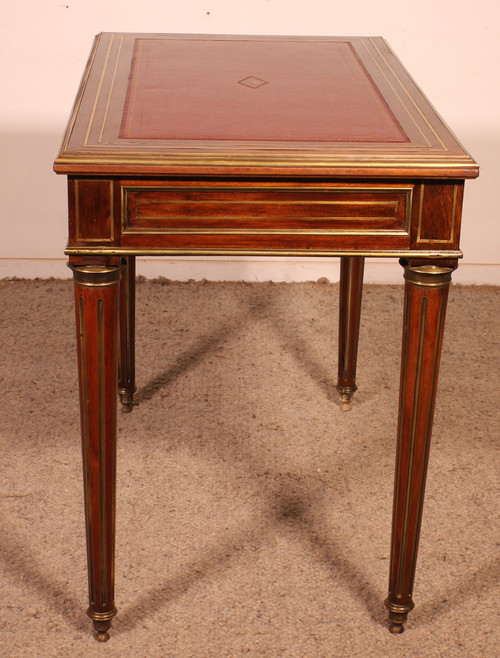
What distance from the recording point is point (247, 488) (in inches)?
88.7

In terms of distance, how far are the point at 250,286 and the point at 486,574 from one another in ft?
4.71

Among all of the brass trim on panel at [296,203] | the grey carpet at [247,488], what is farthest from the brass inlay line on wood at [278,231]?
the grey carpet at [247,488]

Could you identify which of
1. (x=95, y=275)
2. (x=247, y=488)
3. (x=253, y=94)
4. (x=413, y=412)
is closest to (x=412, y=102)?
(x=253, y=94)

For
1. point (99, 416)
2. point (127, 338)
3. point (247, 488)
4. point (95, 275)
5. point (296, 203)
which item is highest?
point (296, 203)

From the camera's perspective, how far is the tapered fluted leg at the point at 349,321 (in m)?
2.38

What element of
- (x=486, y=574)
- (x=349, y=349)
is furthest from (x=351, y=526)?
(x=349, y=349)

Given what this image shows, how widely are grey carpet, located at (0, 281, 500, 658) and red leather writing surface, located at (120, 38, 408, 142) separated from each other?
0.86 m

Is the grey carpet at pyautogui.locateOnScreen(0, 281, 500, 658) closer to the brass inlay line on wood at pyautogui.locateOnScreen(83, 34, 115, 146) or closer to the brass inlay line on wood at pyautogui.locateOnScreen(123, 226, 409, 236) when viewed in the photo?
the brass inlay line on wood at pyautogui.locateOnScreen(123, 226, 409, 236)

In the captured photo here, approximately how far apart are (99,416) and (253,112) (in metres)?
0.56

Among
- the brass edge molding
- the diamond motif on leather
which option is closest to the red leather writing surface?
the diamond motif on leather

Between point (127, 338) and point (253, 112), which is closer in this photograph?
point (253, 112)

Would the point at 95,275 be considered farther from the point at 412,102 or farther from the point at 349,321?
the point at 349,321

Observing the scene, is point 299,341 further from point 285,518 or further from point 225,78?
point 225,78

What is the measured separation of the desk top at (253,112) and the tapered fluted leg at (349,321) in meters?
0.50
